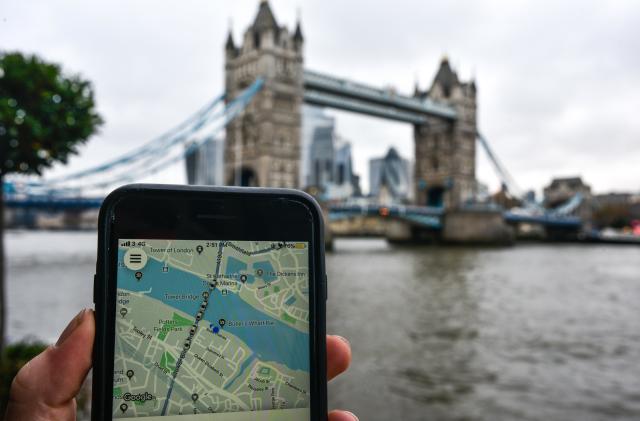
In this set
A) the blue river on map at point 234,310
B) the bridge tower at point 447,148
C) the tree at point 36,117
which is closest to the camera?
the blue river on map at point 234,310

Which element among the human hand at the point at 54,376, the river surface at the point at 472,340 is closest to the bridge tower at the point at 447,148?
the river surface at the point at 472,340

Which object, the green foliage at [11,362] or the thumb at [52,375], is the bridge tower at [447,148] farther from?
the thumb at [52,375]

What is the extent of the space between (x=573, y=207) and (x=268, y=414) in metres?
75.0

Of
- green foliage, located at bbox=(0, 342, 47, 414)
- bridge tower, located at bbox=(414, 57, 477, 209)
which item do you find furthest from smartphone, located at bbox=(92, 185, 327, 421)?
bridge tower, located at bbox=(414, 57, 477, 209)

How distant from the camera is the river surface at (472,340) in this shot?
19.7 feet

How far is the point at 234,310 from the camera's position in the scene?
139 cm

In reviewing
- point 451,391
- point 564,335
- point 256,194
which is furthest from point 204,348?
point 564,335

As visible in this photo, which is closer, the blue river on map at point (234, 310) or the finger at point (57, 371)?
the finger at point (57, 371)

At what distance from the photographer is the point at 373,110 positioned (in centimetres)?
4991

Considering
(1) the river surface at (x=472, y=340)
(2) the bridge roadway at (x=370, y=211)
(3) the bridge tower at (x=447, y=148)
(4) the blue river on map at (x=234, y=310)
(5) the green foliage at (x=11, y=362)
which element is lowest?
(1) the river surface at (x=472, y=340)

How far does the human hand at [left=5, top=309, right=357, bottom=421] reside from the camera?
123 cm

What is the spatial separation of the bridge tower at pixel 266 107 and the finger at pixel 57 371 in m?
36.4

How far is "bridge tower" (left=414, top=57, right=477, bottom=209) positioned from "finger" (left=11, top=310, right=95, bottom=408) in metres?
56.4

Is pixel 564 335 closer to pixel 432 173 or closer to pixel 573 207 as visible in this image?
pixel 432 173
